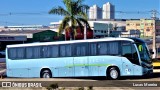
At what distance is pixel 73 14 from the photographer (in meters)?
39.6

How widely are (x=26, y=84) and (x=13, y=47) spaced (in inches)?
403

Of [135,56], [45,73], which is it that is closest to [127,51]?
[135,56]

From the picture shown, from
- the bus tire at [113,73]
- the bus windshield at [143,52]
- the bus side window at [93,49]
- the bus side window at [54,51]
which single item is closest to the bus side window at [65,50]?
the bus side window at [54,51]

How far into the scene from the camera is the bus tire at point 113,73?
2387cm

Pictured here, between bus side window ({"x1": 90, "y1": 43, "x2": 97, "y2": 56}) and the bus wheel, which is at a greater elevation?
bus side window ({"x1": 90, "y1": 43, "x2": 97, "y2": 56})

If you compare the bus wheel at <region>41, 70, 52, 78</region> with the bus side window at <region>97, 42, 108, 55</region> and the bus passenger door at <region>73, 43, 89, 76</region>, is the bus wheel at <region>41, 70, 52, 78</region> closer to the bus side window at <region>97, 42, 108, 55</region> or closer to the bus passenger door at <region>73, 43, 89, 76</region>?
the bus passenger door at <region>73, 43, 89, 76</region>

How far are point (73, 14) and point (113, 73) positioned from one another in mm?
16509

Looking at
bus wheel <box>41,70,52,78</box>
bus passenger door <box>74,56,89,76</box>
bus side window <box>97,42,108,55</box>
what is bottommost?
bus wheel <box>41,70,52,78</box>

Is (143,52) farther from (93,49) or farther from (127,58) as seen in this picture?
(93,49)

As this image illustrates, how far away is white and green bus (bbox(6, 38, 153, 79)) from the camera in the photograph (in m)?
23.7

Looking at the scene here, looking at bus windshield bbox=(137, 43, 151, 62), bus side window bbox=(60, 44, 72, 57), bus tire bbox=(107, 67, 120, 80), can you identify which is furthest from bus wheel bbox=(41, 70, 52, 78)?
bus windshield bbox=(137, 43, 151, 62)

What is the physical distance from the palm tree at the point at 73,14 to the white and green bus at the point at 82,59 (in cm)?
1251

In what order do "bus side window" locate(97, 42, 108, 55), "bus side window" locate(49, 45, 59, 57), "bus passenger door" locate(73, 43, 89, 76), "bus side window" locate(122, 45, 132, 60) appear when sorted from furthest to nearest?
"bus side window" locate(49, 45, 59, 57), "bus passenger door" locate(73, 43, 89, 76), "bus side window" locate(97, 42, 108, 55), "bus side window" locate(122, 45, 132, 60)

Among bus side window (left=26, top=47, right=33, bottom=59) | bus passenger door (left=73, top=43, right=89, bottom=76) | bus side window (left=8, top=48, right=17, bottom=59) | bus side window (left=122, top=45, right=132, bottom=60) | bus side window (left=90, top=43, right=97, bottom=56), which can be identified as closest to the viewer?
bus side window (left=122, top=45, right=132, bottom=60)
